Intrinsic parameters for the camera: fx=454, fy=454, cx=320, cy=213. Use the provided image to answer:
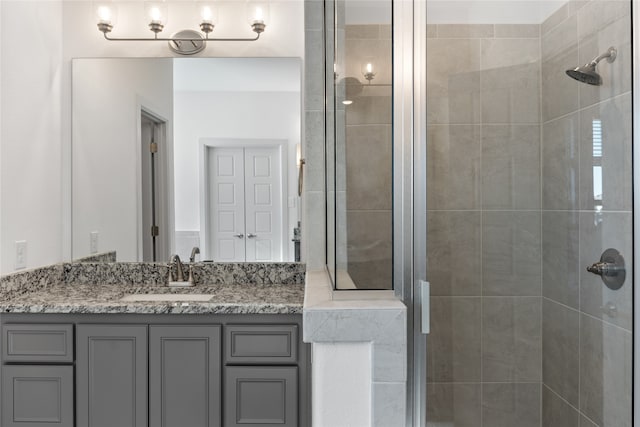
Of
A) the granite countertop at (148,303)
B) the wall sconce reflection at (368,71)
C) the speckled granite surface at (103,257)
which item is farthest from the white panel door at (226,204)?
the wall sconce reflection at (368,71)

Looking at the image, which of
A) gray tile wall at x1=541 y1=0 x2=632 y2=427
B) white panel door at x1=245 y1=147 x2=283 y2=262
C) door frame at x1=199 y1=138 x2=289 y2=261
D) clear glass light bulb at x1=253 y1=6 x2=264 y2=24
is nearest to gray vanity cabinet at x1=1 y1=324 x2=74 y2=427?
door frame at x1=199 y1=138 x2=289 y2=261

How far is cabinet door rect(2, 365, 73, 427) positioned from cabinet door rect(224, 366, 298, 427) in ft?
2.10

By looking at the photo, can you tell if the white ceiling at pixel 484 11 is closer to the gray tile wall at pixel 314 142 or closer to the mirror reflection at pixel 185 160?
the gray tile wall at pixel 314 142

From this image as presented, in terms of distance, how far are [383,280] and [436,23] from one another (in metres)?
0.65

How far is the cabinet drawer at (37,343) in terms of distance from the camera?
179 centimetres

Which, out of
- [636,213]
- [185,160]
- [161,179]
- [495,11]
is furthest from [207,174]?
[636,213]

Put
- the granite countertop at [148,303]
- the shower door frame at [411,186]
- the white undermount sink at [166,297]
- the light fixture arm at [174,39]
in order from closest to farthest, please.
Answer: the shower door frame at [411,186], the granite countertop at [148,303], the white undermount sink at [166,297], the light fixture arm at [174,39]

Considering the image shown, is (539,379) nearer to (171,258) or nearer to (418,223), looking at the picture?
(418,223)

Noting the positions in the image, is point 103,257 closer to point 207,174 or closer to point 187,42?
point 207,174

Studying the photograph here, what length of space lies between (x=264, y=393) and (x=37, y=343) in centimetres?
92

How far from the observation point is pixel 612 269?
113 cm

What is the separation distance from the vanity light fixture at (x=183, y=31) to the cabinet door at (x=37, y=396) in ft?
5.12

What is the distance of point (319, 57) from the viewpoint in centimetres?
218

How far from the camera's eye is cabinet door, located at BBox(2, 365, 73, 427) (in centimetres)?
179
